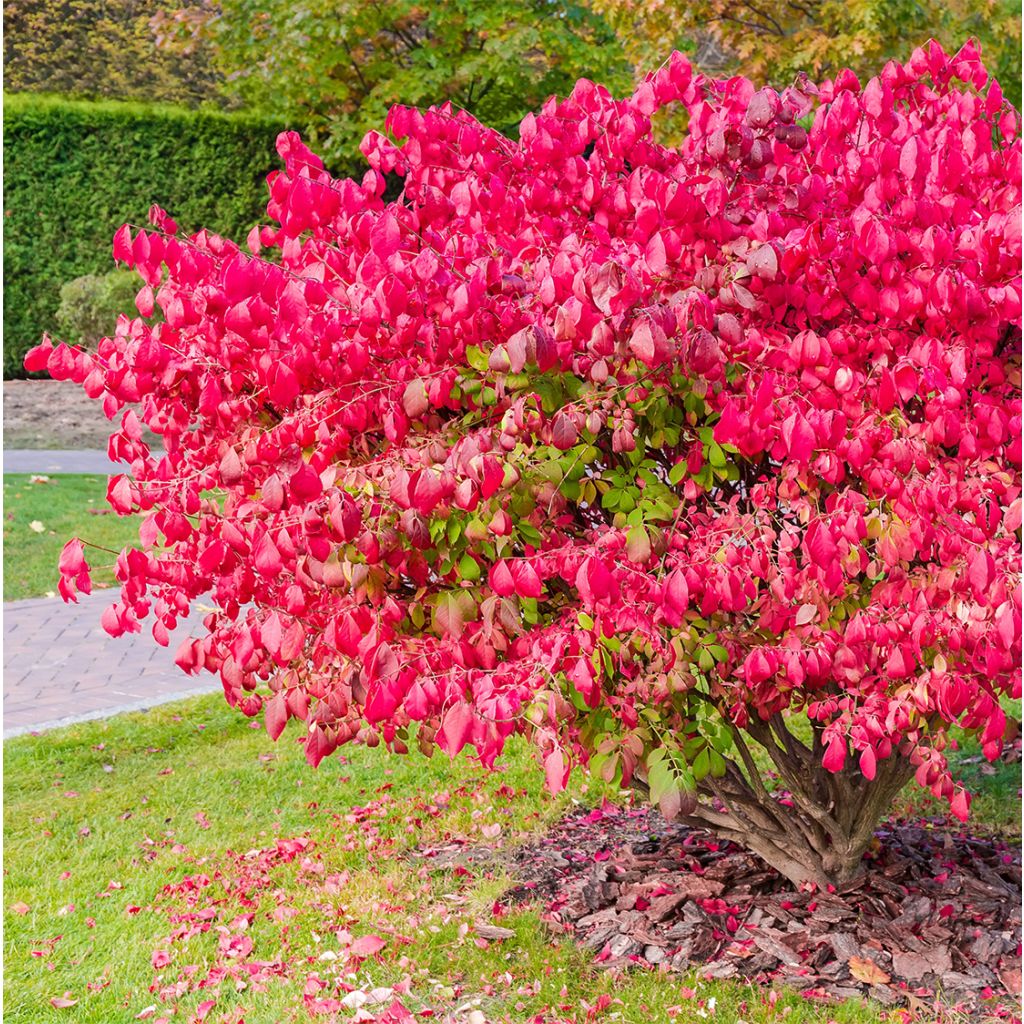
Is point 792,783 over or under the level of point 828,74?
under

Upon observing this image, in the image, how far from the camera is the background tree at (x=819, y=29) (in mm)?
10719

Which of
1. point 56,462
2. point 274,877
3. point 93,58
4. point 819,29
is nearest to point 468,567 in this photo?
point 274,877

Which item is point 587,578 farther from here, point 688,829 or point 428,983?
point 688,829

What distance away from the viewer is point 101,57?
73.6 ft

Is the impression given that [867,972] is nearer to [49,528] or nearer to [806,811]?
[806,811]

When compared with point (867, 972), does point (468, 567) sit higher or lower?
higher

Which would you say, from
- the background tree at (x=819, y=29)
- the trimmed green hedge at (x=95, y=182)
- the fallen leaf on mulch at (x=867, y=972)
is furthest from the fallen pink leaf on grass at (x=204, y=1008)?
the trimmed green hedge at (x=95, y=182)

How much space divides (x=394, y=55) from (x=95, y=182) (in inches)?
185

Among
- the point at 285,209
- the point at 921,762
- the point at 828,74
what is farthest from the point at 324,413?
the point at 828,74

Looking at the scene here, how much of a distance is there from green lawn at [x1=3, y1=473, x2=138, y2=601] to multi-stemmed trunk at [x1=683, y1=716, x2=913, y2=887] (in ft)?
19.0

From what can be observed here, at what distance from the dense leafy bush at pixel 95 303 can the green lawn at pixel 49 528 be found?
3.21m

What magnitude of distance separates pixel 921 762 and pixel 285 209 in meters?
2.06

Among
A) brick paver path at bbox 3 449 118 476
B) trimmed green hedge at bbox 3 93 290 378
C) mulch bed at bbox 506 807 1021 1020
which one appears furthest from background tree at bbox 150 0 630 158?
mulch bed at bbox 506 807 1021 1020

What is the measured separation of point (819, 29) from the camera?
11.4 m
